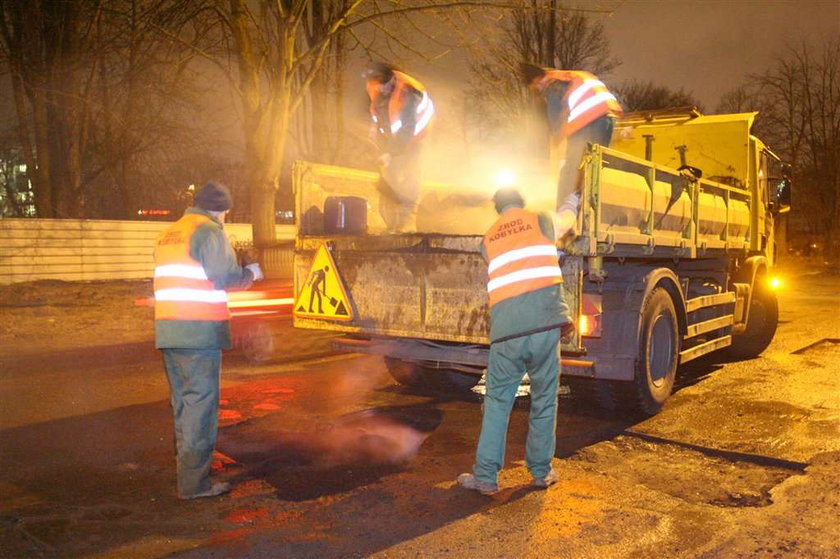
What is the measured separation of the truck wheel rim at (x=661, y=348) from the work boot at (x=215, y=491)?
3.68 meters

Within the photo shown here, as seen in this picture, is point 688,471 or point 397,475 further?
point 688,471

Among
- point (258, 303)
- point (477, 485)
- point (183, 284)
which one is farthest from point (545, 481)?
point (258, 303)

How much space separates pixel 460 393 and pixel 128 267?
14.9 meters

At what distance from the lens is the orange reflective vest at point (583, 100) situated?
241 inches

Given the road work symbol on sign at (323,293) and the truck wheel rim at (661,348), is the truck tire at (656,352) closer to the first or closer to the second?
the truck wheel rim at (661,348)

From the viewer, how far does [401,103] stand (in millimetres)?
6699

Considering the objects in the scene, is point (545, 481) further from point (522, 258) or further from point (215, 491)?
point (215, 491)

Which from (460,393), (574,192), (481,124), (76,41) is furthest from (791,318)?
(76,41)

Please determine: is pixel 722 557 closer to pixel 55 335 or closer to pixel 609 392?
pixel 609 392

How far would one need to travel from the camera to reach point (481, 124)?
27016mm

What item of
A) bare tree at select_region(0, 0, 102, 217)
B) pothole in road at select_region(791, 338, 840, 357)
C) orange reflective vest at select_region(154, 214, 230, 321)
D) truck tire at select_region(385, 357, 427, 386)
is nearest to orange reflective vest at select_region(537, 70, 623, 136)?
truck tire at select_region(385, 357, 427, 386)

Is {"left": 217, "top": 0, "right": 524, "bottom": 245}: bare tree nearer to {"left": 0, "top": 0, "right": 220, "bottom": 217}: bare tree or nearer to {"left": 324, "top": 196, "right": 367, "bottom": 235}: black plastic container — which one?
{"left": 0, "top": 0, "right": 220, "bottom": 217}: bare tree

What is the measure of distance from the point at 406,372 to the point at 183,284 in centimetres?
350

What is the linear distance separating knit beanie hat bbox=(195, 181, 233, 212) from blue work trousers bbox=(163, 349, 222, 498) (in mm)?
849
